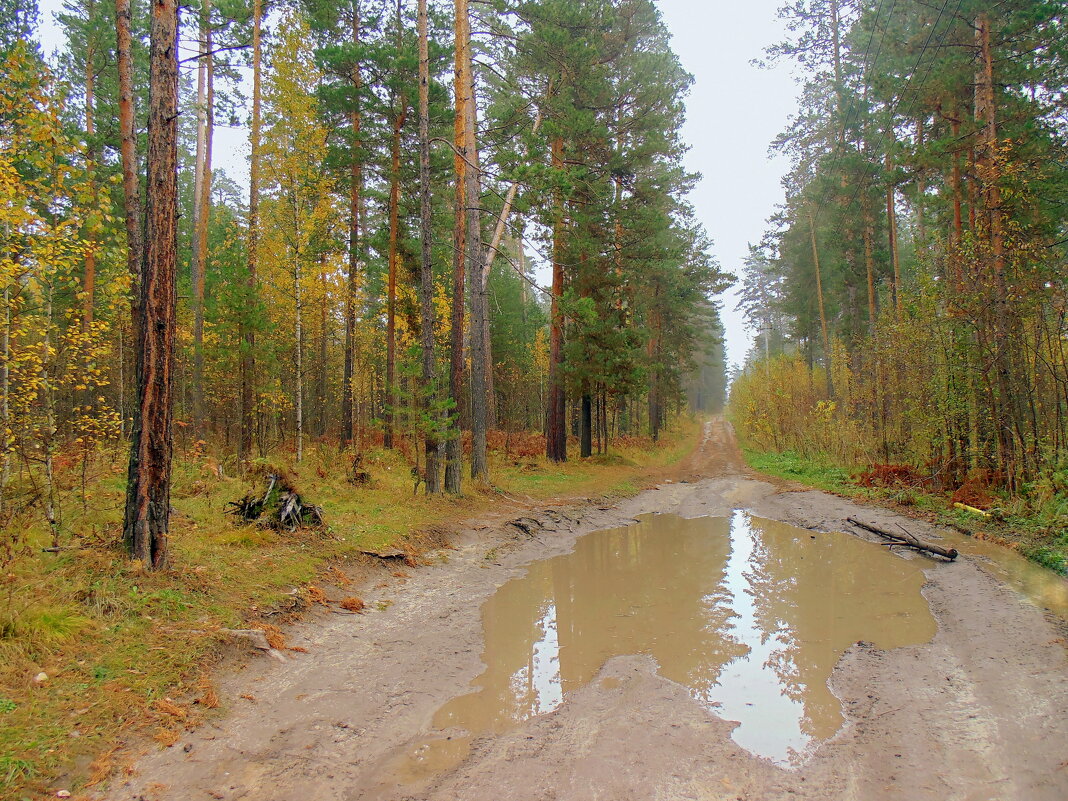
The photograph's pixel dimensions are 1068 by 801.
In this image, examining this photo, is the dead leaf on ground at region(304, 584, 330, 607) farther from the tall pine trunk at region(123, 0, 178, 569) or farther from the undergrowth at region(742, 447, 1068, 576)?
the undergrowth at region(742, 447, 1068, 576)

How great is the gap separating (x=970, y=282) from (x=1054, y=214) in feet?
13.0

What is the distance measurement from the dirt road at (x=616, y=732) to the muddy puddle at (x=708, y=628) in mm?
148

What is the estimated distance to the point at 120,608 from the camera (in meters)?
4.43

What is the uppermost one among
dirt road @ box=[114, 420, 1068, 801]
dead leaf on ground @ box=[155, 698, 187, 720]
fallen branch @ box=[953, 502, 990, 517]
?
fallen branch @ box=[953, 502, 990, 517]

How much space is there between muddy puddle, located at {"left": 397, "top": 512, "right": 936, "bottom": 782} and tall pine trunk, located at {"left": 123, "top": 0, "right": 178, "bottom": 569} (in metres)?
3.33

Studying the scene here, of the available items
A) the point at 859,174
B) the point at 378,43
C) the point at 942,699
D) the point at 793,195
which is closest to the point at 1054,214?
the point at 859,174

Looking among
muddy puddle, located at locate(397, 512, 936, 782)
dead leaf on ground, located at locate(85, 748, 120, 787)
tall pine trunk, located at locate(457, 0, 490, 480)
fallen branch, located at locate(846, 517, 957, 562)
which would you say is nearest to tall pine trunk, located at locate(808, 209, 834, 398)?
fallen branch, located at locate(846, 517, 957, 562)

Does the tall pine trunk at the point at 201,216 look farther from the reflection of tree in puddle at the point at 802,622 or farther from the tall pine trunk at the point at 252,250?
the reflection of tree in puddle at the point at 802,622

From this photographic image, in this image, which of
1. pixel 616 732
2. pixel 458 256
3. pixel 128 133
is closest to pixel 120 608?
pixel 616 732

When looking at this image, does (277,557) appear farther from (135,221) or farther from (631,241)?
(631,241)

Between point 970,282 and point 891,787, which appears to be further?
point 970,282

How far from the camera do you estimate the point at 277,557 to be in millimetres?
6410

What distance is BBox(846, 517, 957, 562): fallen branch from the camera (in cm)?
754

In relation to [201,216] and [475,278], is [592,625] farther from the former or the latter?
[201,216]
